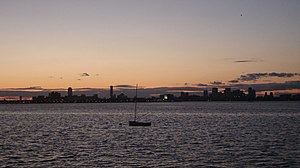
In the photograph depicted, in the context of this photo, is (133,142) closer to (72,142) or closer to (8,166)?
(72,142)

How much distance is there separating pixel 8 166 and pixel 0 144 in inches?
884

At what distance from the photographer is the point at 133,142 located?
69.4 meters

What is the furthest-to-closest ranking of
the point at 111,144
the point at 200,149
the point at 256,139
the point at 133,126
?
the point at 133,126
the point at 256,139
the point at 111,144
the point at 200,149

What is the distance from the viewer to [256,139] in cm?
7306

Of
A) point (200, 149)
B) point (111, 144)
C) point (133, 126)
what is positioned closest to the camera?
point (200, 149)

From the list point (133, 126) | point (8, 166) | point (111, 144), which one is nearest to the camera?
point (8, 166)

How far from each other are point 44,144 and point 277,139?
40.1 meters

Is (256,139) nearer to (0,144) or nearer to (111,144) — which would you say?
(111,144)

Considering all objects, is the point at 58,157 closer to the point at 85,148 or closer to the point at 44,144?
the point at 85,148

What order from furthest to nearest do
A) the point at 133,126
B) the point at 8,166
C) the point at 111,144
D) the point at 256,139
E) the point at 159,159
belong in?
the point at 133,126, the point at 256,139, the point at 111,144, the point at 159,159, the point at 8,166

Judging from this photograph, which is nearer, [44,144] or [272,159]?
[272,159]

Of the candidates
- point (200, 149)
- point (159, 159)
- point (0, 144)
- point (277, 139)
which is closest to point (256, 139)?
point (277, 139)

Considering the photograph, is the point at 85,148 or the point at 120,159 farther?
the point at 85,148

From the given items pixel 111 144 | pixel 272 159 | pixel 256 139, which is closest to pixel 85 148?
pixel 111 144
